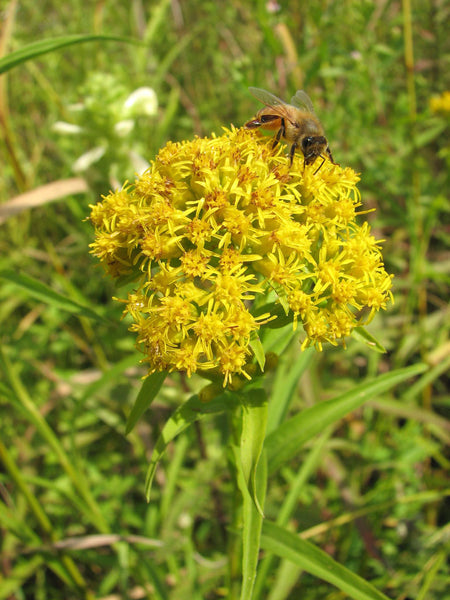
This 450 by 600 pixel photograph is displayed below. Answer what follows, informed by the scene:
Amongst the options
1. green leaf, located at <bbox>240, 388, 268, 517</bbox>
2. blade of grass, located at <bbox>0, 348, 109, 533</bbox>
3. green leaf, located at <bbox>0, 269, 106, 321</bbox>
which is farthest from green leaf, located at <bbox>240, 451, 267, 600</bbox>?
blade of grass, located at <bbox>0, 348, 109, 533</bbox>

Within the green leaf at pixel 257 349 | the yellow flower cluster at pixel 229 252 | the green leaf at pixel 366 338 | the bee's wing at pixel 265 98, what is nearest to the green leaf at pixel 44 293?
the yellow flower cluster at pixel 229 252

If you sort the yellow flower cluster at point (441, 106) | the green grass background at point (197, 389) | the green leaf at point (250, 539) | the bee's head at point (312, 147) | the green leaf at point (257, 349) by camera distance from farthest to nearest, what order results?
the yellow flower cluster at point (441, 106)
the green grass background at point (197, 389)
the bee's head at point (312, 147)
the green leaf at point (257, 349)
the green leaf at point (250, 539)

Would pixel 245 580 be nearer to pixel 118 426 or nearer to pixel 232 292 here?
pixel 232 292

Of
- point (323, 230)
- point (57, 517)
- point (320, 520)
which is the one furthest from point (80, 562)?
point (323, 230)

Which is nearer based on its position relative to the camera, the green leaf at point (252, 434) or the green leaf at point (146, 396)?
the green leaf at point (252, 434)

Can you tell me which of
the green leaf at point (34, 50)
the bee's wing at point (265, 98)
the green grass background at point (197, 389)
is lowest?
the green grass background at point (197, 389)

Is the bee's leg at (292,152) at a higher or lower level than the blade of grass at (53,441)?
higher

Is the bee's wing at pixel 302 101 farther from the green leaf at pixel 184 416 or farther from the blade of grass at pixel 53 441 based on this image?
the blade of grass at pixel 53 441
